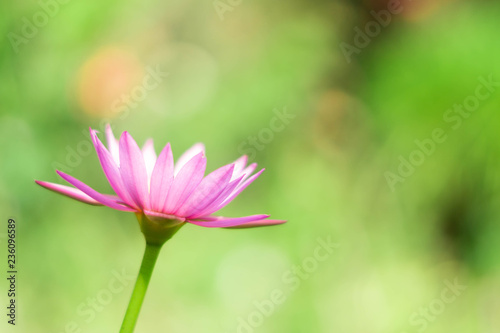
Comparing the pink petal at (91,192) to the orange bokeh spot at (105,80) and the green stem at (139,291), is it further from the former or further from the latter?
the orange bokeh spot at (105,80)

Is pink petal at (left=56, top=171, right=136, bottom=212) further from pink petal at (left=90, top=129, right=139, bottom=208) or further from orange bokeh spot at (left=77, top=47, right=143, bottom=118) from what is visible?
orange bokeh spot at (left=77, top=47, right=143, bottom=118)

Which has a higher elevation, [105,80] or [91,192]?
[91,192]

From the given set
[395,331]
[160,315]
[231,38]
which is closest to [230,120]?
[231,38]

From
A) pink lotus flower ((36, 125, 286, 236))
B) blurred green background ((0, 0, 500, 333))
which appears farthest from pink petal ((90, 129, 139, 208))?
blurred green background ((0, 0, 500, 333))

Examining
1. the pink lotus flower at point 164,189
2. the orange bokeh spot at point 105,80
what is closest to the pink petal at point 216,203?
the pink lotus flower at point 164,189

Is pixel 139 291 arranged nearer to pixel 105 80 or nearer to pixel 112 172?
pixel 112 172

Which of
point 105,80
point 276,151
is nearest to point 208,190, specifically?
point 105,80
